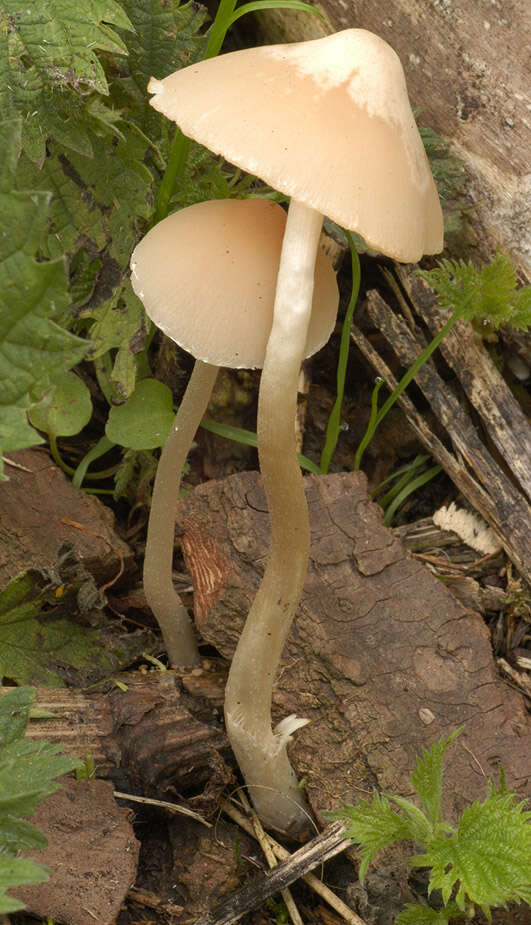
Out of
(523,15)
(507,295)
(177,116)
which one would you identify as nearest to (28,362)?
(177,116)

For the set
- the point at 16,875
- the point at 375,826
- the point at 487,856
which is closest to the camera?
the point at 16,875

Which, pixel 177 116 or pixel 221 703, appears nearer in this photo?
pixel 177 116

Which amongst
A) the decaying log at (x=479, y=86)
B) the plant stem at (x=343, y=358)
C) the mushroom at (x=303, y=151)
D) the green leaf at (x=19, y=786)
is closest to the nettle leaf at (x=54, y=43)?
the mushroom at (x=303, y=151)

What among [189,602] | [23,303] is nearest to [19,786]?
[23,303]

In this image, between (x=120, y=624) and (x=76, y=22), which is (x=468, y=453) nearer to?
(x=120, y=624)

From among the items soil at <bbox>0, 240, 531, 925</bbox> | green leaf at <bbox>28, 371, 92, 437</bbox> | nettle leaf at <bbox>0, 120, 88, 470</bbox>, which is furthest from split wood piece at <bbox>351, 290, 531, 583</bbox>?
nettle leaf at <bbox>0, 120, 88, 470</bbox>

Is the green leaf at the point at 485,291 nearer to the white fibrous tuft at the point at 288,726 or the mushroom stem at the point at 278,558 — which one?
the mushroom stem at the point at 278,558

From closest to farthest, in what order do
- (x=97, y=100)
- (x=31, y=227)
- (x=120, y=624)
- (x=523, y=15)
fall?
(x=31, y=227), (x=97, y=100), (x=523, y=15), (x=120, y=624)

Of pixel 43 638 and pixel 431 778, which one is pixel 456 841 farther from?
pixel 43 638
